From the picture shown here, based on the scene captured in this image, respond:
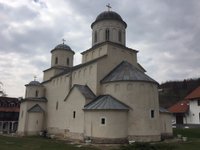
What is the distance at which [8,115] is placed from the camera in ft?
151

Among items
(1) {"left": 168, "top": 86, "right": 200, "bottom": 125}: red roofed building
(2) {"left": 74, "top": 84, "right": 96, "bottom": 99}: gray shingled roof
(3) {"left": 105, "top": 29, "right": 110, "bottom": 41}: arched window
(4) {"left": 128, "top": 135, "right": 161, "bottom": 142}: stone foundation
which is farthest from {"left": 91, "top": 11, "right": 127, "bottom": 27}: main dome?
(1) {"left": 168, "top": 86, "right": 200, "bottom": 125}: red roofed building

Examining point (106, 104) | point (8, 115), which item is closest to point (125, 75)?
point (106, 104)

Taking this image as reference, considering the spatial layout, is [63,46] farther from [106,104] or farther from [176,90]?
[176,90]

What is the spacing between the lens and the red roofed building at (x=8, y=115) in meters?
45.1

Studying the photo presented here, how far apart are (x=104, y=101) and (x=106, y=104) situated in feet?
2.01

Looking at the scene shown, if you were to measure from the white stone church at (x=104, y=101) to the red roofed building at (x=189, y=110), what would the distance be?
17.6m

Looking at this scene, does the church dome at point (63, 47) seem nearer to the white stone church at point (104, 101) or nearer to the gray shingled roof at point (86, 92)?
the white stone church at point (104, 101)

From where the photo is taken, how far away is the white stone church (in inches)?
828

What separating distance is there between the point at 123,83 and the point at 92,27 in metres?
10.6

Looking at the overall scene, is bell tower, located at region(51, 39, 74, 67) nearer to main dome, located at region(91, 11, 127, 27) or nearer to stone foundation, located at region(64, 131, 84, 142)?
main dome, located at region(91, 11, 127, 27)

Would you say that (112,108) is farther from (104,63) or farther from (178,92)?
(178,92)

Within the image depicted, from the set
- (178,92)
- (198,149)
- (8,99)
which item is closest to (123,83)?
(198,149)

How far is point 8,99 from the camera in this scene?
48.6m

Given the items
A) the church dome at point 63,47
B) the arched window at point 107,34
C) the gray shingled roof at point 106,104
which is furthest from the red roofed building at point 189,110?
the gray shingled roof at point 106,104
